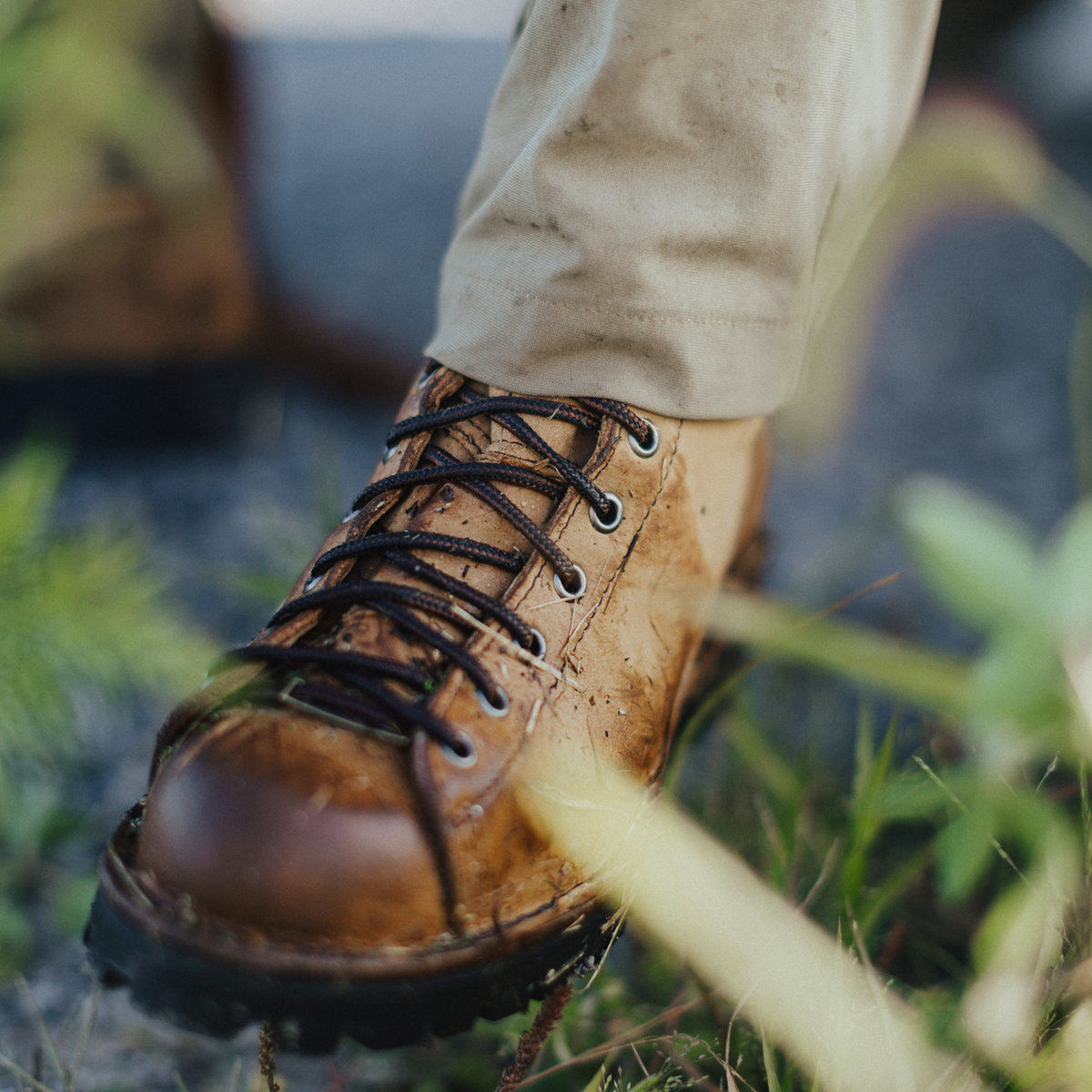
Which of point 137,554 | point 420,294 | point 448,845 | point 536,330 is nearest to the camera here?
point 448,845

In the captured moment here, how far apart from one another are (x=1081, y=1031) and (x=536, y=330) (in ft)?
2.48

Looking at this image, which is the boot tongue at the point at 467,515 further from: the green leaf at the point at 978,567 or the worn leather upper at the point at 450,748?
the green leaf at the point at 978,567

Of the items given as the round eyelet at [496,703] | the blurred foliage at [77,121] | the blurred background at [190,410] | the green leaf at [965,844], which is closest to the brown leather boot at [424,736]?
the round eyelet at [496,703]

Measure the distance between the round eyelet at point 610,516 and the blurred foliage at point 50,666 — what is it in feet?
2.19

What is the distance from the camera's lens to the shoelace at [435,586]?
734 mm

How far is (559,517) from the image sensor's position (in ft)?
2.78

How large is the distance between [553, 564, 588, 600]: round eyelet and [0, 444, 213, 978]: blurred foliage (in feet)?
2.10

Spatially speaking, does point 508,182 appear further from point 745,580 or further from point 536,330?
point 745,580

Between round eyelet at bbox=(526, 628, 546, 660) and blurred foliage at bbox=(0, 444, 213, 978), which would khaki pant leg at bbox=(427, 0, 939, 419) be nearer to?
round eyelet at bbox=(526, 628, 546, 660)

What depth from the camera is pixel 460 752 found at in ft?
2.35

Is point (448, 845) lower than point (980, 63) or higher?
lower

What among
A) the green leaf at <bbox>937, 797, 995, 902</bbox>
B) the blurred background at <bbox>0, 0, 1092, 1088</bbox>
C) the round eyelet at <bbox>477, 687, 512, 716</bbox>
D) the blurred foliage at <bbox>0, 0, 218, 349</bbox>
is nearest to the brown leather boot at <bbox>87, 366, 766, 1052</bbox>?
the round eyelet at <bbox>477, 687, 512, 716</bbox>

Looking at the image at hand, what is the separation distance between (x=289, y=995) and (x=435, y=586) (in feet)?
1.12

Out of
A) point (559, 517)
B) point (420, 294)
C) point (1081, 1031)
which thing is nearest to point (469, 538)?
point (559, 517)
